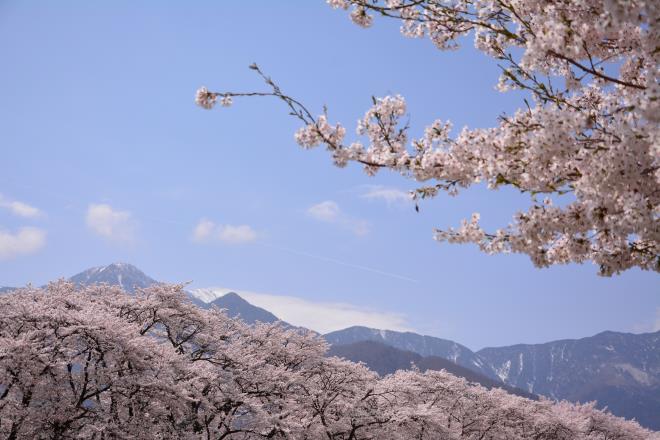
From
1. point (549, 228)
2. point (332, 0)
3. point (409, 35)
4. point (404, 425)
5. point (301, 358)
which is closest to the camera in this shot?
point (549, 228)

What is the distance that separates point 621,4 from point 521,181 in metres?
1.72

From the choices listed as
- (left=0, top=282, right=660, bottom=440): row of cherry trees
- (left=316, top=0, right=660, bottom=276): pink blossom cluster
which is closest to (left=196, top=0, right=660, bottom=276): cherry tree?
(left=316, top=0, right=660, bottom=276): pink blossom cluster

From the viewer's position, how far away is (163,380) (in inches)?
547

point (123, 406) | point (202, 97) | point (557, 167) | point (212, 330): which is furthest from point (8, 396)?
point (557, 167)

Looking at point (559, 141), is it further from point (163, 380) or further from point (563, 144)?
point (163, 380)

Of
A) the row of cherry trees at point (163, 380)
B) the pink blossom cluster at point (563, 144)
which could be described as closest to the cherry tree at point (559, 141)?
the pink blossom cluster at point (563, 144)

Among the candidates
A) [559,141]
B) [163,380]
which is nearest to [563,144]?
[559,141]

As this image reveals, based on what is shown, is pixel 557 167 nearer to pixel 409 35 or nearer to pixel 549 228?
pixel 549 228

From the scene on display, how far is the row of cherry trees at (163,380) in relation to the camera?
13367mm

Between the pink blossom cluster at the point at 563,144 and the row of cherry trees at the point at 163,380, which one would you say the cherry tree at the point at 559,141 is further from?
the row of cherry trees at the point at 163,380

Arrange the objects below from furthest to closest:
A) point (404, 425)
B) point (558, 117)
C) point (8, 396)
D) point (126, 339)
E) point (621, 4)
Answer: point (404, 425) < point (126, 339) < point (8, 396) < point (558, 117) < point (621, 4)

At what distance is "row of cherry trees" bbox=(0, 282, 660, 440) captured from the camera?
1337 centimetres

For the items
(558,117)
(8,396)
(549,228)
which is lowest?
(8,396)

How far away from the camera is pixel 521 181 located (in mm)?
4531
